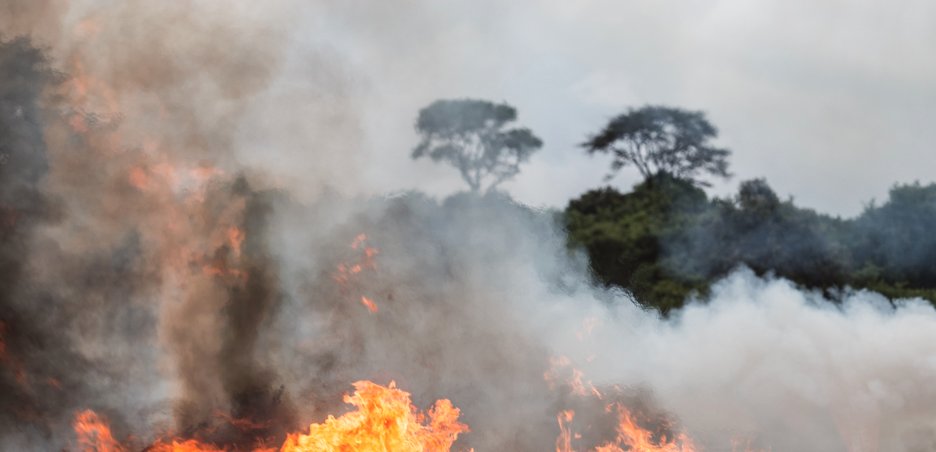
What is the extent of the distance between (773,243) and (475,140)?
8.09 m

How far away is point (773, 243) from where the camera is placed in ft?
79.4

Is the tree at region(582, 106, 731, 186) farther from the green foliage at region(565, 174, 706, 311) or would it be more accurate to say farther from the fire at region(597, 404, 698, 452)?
the fire at region(597, 404, 698, 452)

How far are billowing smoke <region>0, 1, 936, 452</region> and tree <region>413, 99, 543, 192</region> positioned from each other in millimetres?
2787

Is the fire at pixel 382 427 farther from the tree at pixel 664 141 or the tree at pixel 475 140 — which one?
the tree at pixel 664 141

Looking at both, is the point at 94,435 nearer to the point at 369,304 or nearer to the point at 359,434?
the point at 359,434

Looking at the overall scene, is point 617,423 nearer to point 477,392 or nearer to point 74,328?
point 477,392

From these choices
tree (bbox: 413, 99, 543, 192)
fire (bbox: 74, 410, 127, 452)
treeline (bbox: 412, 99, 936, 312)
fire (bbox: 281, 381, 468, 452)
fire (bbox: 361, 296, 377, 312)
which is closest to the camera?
fire (bbox: 281, 381, 468, 452)

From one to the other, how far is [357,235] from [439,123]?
195 inches

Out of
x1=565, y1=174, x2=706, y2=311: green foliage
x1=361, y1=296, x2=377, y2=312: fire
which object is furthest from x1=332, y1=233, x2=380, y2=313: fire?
x1=565, y1=174, x2=706, y2=311: green foliage

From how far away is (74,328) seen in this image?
1245 centimetres

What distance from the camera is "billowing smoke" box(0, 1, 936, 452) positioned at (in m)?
12.4

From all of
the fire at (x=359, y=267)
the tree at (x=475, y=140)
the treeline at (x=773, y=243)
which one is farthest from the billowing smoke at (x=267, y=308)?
the treeline at (x=773, y=243)

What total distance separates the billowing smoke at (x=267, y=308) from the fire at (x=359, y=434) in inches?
7.2

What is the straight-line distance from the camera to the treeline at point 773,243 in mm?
23641
